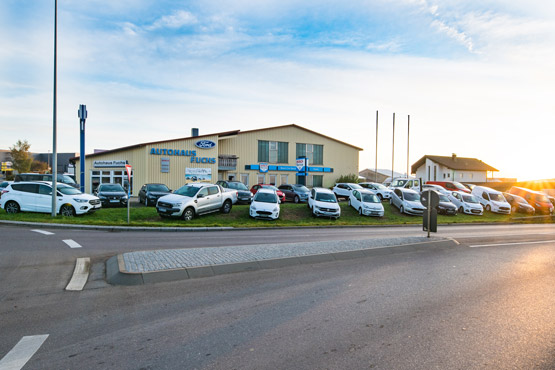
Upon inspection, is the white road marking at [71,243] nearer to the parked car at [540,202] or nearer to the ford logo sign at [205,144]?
the ford logo sign at [205,144]

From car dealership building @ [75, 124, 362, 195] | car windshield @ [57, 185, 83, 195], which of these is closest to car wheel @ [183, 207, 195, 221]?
car windshield @ [57, 185, 83, 195]

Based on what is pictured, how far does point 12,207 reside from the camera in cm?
1898

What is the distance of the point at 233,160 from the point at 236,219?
22182 mm

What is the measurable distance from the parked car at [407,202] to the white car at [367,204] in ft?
7.33

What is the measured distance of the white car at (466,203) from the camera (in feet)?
96.4

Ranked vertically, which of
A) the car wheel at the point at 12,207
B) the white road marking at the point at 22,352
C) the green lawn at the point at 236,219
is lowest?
the green lawn at the point at 236,219

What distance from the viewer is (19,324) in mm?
4871

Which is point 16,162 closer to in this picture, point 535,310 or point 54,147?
point 54,147

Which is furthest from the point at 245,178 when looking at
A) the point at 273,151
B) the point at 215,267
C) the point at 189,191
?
the point at 215,267

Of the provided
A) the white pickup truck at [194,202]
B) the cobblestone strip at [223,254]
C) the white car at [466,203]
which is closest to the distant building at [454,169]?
the white car at [466,203]

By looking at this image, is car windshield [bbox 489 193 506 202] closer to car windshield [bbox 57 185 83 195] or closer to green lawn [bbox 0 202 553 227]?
green lawn [bbox 0 202 553 227]

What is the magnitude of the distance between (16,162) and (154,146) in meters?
45.0

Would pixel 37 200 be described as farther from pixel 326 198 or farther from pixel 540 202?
pixel 540 202

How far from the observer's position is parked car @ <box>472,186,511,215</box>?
30375 millimetres
